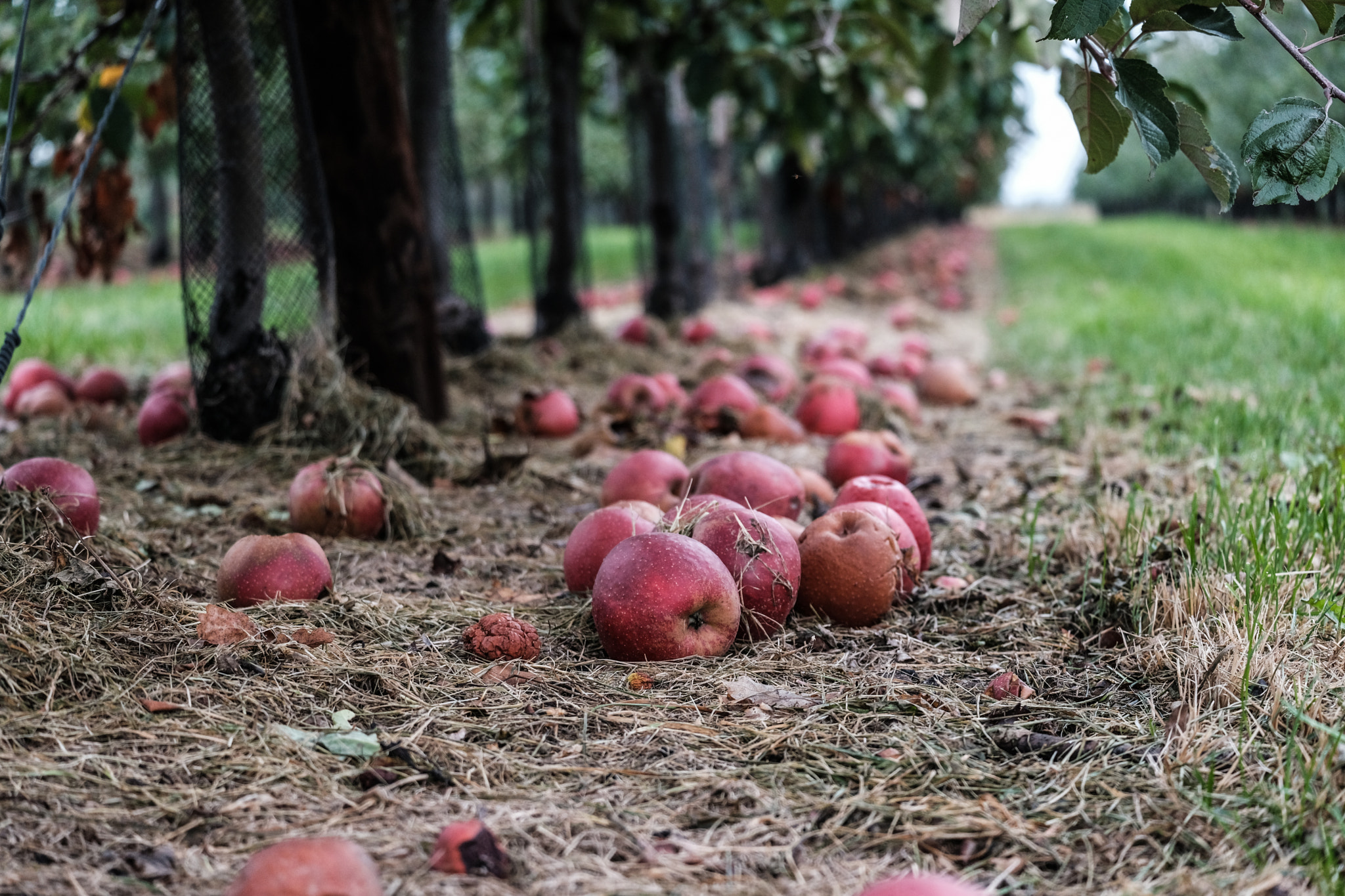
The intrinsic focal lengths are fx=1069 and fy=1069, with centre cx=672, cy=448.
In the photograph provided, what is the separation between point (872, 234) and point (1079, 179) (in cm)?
9682

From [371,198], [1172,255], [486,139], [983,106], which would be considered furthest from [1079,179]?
[371,198]

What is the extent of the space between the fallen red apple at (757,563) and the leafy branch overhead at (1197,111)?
1.15 metres

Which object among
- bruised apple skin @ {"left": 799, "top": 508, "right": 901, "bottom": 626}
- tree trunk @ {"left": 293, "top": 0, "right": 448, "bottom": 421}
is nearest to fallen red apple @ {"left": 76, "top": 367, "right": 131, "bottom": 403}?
tree trunk @ {"left": 293, "top": 0, "right": 448, "bottom": 421}

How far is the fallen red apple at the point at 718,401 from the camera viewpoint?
5000 mm

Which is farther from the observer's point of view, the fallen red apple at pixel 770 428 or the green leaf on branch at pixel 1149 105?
the fallen red apple at pixel 770 428

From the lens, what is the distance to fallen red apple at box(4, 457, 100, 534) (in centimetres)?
268

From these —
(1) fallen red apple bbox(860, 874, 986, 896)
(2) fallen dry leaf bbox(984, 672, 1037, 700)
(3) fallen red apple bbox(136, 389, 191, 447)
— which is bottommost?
(2) fallen dry leaf bbox(984, 672, 1037, 700)

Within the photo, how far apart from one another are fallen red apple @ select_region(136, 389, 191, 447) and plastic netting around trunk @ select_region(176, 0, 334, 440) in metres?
0.17

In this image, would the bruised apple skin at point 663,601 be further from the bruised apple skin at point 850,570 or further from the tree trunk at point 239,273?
the tree trunk at point 239,273

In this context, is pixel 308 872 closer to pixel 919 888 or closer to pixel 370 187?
pixel 919 888

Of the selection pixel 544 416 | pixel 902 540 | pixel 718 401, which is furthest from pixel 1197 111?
pixel 544 416

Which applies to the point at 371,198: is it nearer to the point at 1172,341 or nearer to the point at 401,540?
the point at 401,540

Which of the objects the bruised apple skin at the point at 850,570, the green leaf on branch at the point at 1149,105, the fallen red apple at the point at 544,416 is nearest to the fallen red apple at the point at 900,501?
the bruised apple skin at the point at 850,570

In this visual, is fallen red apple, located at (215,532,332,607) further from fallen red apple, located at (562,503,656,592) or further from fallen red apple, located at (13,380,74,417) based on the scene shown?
fallen red apple, located at (13,380,74,417)
